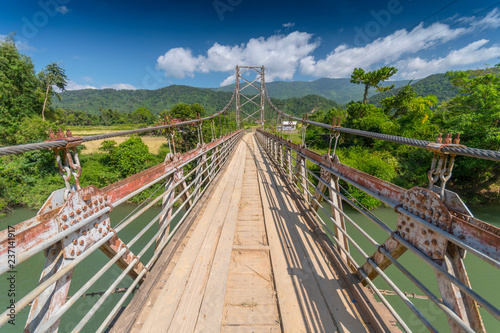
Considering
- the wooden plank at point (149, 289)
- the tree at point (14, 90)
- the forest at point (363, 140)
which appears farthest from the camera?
the tree at point (14, 90)

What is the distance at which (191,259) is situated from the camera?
171 cm

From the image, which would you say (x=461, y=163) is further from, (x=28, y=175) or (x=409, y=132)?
(x=28, y=175)

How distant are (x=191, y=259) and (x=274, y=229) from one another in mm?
945

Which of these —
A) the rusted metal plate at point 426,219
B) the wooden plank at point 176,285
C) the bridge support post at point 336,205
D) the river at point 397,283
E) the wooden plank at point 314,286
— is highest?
the rusted metal plate at point 426,219

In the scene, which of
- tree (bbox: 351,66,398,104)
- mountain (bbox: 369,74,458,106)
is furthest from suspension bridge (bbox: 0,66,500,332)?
mountain (bbox: 369,74,458,106)

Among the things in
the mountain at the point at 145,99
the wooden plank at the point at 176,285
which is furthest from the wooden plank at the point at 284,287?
the mountain at the point at 145,99

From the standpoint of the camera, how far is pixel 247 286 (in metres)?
1.48

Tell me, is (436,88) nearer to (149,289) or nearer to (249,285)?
(249,285)

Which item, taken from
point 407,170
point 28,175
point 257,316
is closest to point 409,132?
point 407,170

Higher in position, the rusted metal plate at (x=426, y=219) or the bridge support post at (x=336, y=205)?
the rusted metal plate at (x=426, y=219)

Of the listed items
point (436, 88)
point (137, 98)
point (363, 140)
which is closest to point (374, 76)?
point (363, 140)

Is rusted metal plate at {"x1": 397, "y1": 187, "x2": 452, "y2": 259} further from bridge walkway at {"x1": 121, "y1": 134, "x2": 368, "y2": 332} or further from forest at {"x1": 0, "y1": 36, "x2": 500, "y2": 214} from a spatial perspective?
forest at {"x1": 0, "y1": 36, "x2": 500, "y2": 214}

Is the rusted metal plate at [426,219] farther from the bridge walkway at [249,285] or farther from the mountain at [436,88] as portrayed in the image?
the mountain at [436,88]

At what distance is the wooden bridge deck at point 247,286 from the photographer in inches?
47.1
